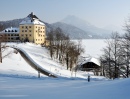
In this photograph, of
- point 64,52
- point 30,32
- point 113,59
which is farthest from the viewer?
point 30,32

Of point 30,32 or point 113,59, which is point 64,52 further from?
point 30,32

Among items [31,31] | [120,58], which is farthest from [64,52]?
[120,58]

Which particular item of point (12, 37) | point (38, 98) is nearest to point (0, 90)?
point (38, 98)

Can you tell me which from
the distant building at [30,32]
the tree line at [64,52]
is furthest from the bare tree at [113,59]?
the distant building at [30,32]

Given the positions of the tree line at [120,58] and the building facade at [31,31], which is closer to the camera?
the tree line at [120,58]

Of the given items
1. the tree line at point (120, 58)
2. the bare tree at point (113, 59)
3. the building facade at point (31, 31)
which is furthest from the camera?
the building facade at point (31, 31)

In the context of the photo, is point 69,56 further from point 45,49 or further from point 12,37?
point 12,37

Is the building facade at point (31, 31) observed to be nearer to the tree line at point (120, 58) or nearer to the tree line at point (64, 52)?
the tree line at point (64, 52)

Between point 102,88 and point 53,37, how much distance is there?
65.9m

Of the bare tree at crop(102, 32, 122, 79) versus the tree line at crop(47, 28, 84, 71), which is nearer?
the bare tree at crop(102, 32, 122, 79)

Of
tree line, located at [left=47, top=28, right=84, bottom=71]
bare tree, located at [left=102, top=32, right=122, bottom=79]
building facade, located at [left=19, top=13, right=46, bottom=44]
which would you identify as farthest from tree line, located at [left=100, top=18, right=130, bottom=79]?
building facade, located at [left=19, top=13, right=46, bottom=44]

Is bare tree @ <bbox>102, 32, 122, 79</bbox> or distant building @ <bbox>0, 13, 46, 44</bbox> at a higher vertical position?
distant building @ <bbox>0, 13, 46, 44</bbox>

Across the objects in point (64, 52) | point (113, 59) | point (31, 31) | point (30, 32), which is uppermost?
point (31, 31)

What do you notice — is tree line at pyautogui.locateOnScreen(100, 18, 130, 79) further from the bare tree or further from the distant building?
the distant building
